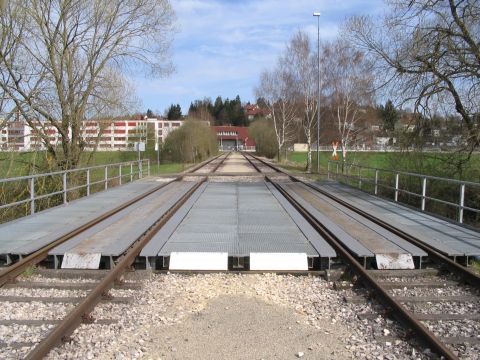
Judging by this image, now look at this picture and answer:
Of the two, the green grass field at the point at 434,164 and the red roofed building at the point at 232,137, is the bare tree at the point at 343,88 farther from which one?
the red roofed building at the point at 232,137

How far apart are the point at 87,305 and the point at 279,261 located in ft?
10.3

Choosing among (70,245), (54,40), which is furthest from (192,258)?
(54,40)

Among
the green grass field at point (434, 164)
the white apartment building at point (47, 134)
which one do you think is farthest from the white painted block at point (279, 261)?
the green grass field at point (434, 164)

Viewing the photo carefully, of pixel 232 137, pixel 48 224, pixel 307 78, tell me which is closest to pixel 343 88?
pixel 307 78

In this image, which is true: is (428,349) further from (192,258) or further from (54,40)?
(54,40)

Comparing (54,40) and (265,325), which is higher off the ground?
(54,40)

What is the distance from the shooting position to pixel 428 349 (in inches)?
184

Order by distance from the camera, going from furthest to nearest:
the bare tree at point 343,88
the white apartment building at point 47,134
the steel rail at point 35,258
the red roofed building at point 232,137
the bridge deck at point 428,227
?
1. the red roofed building at point 232,137
2. the bare tree at point 343,88
3. the white apartment building at point 47,134
4. the bridge deck at point 428,227
5. the steel rail at point 35,258

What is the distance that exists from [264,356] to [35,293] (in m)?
3.46

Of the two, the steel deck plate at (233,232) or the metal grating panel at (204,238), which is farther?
the metal grating panel at (204,238)

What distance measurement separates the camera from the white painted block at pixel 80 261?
768 cm

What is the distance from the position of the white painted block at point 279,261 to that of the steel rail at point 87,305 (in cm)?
194

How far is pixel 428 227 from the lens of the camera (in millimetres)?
10727

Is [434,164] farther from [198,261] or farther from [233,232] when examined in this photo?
[198,261]
